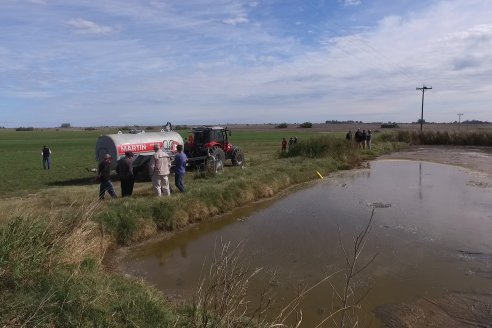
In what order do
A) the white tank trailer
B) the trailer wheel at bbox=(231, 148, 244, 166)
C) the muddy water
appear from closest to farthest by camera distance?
the muddy water
the white tank trailer
the trailer wheel at bbox=(231, 148, 244, 166)

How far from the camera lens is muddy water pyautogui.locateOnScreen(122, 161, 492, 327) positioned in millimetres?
8023

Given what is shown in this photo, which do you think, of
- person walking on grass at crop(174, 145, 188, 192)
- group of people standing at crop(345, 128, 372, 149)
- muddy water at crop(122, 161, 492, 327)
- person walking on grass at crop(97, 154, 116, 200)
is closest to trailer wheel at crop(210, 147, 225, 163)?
muddy water at crop(122, 161, 492, 327)

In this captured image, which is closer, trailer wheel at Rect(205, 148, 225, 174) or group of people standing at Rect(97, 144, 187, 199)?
group of people standing at Rect(97, 144, 187, 199)

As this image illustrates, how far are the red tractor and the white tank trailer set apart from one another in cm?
117

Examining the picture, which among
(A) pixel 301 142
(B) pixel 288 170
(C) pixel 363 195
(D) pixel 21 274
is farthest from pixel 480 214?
(A) pixel 301 142

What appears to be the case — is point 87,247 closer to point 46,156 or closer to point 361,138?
point 46,156

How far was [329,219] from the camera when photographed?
43.4 ft

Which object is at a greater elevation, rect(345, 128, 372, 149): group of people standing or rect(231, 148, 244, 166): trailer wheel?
rect(345, 128, 372, 149): group of people standing

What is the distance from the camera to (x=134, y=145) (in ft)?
64.0

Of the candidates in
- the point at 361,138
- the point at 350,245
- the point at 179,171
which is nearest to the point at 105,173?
the point at 179,171

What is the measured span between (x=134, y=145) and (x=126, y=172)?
5.96 metres

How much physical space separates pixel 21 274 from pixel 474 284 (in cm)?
743

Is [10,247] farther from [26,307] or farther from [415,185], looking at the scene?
[415,185]

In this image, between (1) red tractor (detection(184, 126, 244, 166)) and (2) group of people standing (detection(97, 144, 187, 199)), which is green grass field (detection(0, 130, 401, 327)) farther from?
(1) red tractor (detection(184, 126, 244, 166))
